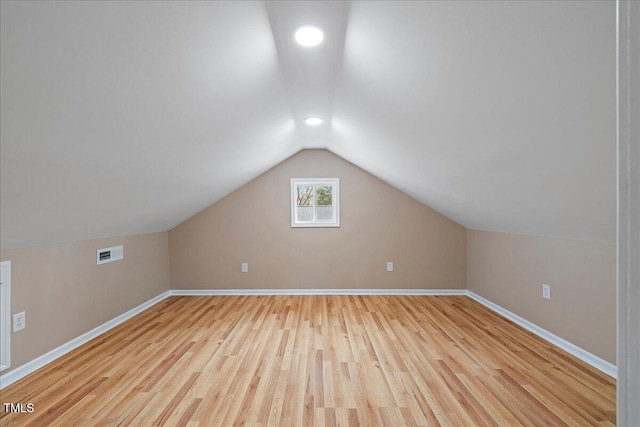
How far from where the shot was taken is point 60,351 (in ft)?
9.23

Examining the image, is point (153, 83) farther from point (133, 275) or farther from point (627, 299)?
point (133, 275)

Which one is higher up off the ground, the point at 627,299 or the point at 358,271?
the point at 627,299

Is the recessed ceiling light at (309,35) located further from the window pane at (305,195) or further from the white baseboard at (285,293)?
the window pane at (305,195)

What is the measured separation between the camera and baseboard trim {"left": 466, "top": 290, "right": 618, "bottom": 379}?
2396 mm

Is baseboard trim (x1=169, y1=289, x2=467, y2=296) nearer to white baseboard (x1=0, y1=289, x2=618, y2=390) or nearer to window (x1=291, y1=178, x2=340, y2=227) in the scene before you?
white baseboard (x1=0, y1=289, x2=618, y2=390)

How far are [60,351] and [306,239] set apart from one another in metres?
3.02

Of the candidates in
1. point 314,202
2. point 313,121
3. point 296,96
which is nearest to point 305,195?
point 314,202

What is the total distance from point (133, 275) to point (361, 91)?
344 cm

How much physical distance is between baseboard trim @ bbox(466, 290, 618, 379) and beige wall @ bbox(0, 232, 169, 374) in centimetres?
432

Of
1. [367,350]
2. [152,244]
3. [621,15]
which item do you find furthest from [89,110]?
[152,244]

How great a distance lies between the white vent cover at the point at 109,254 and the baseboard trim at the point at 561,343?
441cm

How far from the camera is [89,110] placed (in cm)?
155

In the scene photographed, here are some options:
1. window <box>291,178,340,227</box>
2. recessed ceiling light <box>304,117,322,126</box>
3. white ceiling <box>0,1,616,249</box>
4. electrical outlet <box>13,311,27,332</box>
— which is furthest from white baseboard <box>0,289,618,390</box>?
recessed ceiling light <box>304,117,322,126</box>

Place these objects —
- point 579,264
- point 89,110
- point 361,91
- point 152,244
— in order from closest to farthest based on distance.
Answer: point 89,110 → point 361,91 → point 579,264 → point 152,244
